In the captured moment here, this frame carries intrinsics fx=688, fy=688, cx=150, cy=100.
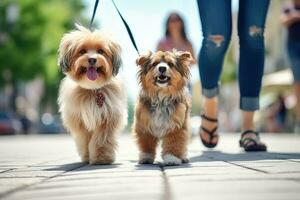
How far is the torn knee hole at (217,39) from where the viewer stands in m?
7.54

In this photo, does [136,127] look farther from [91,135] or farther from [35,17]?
[35,17]

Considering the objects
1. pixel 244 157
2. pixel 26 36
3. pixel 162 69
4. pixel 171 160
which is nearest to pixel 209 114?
pixel 244 157

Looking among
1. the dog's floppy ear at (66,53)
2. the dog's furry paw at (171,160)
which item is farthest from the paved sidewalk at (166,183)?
the dog's floppy ear at (66,53)

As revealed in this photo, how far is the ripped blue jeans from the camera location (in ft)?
24.3

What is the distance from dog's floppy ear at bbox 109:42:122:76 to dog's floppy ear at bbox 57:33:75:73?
1.24 ft

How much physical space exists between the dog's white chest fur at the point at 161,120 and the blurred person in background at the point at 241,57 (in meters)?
1.68

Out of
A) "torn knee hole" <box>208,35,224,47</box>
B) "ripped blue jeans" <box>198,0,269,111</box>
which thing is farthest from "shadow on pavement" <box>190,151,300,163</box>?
"torn knee hole" <box>208,35,224,47</box>

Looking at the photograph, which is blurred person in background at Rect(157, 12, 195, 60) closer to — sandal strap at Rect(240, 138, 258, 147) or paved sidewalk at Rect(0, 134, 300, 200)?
sandal strap at Rect(240, 138, 258, 147)

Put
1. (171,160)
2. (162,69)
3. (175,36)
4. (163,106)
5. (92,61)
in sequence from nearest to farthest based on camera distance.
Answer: (171,160) → (162,69) → (163,106) → (92,61) → (175,36)

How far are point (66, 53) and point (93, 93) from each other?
0.46m

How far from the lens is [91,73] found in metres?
6.31

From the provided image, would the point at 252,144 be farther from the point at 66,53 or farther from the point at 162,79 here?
the point at 66,53

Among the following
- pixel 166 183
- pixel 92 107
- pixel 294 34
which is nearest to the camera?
pixel 166 183

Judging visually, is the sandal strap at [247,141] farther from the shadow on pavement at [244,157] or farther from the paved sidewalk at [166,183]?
the paved sidewalk at [166,183]
